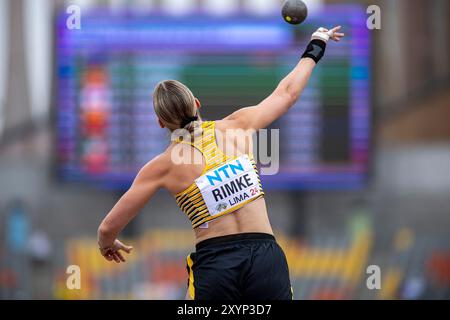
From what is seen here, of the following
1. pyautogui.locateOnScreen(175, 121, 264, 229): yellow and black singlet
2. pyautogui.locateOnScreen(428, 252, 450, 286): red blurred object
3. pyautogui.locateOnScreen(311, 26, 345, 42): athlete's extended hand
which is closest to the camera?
pyautogui.locateOnScreen(175, 121, 264, 229): yellow and black singlet

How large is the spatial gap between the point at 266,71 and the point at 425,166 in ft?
16.0

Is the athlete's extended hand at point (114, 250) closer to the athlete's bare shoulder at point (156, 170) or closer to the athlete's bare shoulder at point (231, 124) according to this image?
the athlete's bare shoulder at point (156, 170)

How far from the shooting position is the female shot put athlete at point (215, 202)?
562 cm

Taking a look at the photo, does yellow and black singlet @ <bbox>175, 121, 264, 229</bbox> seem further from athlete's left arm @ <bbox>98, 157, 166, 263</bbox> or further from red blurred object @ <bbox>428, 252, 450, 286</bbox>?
red blurred object @ <bbox>428, 252, 450, 286</bbox>

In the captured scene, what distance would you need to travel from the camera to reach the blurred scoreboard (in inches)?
737

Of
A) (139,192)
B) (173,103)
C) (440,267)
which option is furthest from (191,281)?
(440,267)

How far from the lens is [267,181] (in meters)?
19.0

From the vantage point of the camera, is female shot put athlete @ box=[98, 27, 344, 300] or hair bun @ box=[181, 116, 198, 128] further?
hair bun @ box=[181, 116, 198, 128]

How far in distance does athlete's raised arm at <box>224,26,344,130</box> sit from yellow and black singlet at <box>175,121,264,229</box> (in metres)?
0.24

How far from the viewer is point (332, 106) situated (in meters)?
18.9

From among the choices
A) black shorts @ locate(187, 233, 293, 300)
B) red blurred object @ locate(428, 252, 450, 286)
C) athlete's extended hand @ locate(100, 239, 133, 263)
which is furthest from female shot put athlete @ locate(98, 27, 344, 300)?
red blurred object @ locate(428, 252, 450, 286)

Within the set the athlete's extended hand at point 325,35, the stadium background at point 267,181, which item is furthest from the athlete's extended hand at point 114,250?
the stadium background at point 267,181
